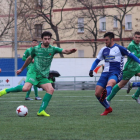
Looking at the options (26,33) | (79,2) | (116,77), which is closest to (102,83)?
(116,77)

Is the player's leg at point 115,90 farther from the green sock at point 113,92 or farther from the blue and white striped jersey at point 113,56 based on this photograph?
the blue and white striped jersey at point 113,56

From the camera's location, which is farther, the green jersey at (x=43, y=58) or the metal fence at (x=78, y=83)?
the metal fence at (x=78, y=83)

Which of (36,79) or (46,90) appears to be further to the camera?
(36,79)

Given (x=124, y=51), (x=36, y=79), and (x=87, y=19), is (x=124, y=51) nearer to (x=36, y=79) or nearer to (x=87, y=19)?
(x=36, y=79)

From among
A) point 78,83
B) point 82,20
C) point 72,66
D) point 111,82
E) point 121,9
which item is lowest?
point 78,83

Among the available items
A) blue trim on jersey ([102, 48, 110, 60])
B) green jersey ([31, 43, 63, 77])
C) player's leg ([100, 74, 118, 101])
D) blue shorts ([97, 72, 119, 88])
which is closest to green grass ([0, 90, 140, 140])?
player's leg ([100, 74, 118, 101])

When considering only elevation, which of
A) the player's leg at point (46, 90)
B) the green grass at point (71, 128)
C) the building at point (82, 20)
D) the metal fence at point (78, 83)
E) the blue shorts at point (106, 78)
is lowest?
the metal fence at point (78, 83)

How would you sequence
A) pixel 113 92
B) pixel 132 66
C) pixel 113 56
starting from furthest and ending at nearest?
pixel 132 66, pixel 113 92, pixel 113 56

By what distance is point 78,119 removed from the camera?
27.4 feet

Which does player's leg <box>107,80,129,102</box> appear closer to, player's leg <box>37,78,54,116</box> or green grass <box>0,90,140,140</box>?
green grass <box>0,90,140,140</box>

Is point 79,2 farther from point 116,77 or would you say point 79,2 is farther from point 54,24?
point 116,77

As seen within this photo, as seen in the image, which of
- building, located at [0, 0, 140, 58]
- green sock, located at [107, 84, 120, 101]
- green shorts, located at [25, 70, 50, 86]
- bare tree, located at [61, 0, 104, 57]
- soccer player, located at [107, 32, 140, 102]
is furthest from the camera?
bare tree, located at [61, 0, 104, 57]

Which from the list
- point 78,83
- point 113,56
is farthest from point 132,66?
point 78,83

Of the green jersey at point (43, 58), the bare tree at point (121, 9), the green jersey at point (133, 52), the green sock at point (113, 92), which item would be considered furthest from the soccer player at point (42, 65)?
the bare tree at point (121, 9)
